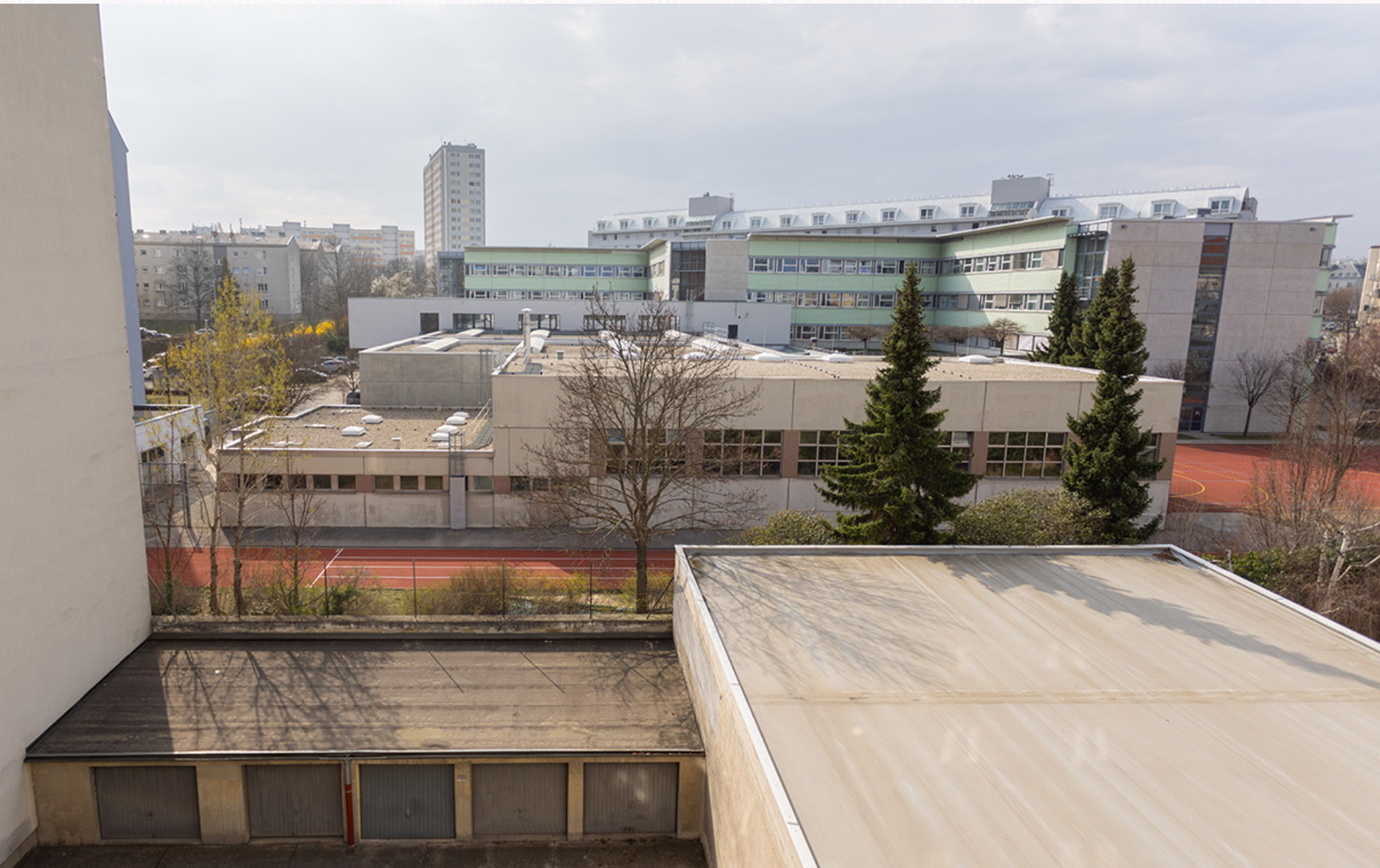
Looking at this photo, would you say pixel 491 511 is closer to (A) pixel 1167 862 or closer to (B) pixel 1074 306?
(A) pixel 1167 862

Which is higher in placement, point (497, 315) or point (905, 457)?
point (497, 315)

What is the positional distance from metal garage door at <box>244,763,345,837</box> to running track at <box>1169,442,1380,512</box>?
29.8 m

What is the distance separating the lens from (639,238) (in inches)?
4700

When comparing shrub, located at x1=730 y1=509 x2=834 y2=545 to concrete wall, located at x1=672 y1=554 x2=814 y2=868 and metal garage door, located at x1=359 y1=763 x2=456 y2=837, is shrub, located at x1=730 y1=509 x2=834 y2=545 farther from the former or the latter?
metal garage door, located at x1=359 y1=763 x2=456 y2=837

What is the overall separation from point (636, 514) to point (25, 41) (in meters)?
14.9

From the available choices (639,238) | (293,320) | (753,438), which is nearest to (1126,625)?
(753,438)

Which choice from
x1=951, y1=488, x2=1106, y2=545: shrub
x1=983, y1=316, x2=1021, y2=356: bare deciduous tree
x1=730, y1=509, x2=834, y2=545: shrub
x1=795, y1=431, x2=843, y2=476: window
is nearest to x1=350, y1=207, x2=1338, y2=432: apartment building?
x1=983, y1=316, x2=1021, y2=356: bare deciduous tree

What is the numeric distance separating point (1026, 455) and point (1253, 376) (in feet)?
104

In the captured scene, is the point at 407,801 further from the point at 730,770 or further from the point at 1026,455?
the point at 1026,455

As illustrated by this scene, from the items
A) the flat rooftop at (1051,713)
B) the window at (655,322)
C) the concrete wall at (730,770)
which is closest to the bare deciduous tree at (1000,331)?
the window at (655,322)

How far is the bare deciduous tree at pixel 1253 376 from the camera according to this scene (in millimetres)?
50906

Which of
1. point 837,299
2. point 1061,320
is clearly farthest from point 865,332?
point 1061,320

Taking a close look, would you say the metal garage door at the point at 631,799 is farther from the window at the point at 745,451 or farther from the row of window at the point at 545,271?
the row of window at the point at 545,271

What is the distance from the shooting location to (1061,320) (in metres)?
48.3
